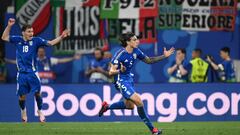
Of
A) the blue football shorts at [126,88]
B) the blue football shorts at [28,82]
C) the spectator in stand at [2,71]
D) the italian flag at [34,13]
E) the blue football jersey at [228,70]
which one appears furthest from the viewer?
the italian flag at [34,13]

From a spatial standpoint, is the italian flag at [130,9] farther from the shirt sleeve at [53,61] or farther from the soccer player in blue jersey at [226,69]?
the soccer player in blue jersey at [226,69]

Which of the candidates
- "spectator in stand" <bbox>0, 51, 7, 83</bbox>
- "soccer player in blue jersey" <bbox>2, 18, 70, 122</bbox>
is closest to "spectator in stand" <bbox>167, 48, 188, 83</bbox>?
"spectator in stand" <bbox>0, 51, 7, 83</bbox>

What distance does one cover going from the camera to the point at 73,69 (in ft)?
75.2

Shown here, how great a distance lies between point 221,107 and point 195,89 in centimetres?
72

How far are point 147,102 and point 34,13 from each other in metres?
4.99

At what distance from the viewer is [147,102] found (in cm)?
1942

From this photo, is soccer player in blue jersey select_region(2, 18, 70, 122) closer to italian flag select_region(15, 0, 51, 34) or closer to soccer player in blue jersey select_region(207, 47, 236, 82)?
soccer player in blue jersey select_region(207, 47, 236, 82)

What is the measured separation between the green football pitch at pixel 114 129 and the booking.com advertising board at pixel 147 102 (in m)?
1.01

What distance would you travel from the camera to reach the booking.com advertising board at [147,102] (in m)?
19.3

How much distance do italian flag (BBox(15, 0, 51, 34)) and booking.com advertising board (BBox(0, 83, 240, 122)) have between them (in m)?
3.60

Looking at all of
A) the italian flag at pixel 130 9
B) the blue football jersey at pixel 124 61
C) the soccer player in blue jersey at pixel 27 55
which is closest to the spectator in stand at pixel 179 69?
the italian flag at pixel 130 9

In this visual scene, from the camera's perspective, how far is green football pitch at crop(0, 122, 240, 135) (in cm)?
1505

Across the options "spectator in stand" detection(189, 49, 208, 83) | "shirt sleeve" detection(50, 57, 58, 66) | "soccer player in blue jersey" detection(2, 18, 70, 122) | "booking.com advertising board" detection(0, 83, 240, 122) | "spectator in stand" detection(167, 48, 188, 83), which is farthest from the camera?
"shirt sleeve" detection(50, 57, 58, 66)

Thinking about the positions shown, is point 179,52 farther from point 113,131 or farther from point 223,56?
point 113,131
